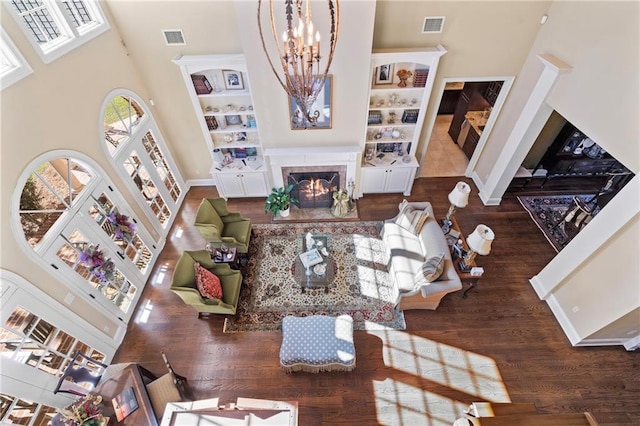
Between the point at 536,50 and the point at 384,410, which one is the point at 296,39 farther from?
the point at 536,50

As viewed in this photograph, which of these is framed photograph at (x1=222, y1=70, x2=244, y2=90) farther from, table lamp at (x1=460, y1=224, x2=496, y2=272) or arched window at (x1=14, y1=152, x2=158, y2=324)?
table lamp at (x1=460, y1=224, x2=496, y2=272)

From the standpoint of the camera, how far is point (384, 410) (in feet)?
13.6

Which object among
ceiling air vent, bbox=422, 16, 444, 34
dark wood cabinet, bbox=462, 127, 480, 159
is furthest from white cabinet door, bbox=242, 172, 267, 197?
dark wood cabinet, bbox=462, 127, 480, 159

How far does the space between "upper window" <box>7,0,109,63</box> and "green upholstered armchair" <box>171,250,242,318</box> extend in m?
3.20

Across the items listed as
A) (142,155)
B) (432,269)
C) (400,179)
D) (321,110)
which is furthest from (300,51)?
(400,179)

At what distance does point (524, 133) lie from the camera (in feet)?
18.2

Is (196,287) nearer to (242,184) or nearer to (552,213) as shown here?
(242,184)

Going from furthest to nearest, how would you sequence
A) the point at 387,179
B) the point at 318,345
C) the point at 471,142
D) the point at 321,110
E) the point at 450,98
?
the point at 450,98 < the point at 471,142 < the point at 387,179 < the point at 321,110 < the point at 318,345

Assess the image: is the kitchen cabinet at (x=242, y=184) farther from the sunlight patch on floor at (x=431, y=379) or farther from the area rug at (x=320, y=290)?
the sunlight patch on floor at (x=431, y=379)

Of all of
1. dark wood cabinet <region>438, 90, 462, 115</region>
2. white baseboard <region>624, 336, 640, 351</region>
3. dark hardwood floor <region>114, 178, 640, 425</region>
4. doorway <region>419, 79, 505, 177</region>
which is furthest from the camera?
dark wood cabinet <region>438, 90, 462, 115</region>

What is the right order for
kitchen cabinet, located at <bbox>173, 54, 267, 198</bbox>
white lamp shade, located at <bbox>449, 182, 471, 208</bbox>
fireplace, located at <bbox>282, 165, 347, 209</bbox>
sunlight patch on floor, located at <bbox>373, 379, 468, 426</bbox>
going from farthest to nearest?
fireplace, located at <bbox>282, 165, 347, 209</bbox> < kitchen cabinet, located at <bbox>173, 54, 267, 198</bbox> < white lamp shade, located at <bbox>449, 182, 471, 208</bbox> < sunlight patch on floor, located at <bbox>373, 379, 468, 426</bbox>

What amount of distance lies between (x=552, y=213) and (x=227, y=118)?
288 inches

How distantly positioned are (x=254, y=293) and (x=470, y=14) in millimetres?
6095

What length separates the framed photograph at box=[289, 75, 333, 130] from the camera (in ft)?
17.5
